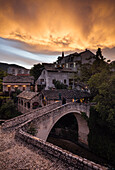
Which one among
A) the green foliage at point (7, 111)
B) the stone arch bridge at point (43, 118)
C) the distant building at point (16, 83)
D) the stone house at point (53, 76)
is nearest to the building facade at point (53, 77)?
the stone house at point (53, 76)

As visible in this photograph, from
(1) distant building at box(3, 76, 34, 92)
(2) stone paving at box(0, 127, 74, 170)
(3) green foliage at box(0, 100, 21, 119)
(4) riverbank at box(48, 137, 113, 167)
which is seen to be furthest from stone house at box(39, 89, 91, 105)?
(2) stone paving at box(0, 127, 74, 170)

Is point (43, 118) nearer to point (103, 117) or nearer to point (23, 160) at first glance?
point (23, 160)

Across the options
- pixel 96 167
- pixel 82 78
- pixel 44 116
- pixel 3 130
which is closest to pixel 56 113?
pixel 44 116

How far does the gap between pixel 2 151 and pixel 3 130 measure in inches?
128

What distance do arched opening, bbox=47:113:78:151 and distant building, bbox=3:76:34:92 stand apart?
1572cm

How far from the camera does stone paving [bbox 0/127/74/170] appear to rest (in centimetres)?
436

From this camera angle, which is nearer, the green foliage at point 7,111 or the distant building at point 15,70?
the green foliage at point 7,111

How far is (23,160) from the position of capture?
477 cm

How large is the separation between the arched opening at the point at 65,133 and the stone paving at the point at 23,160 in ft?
40.9

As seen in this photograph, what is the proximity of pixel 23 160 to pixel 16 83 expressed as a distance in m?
25.9

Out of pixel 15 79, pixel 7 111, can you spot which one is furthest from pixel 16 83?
pixel 7 111

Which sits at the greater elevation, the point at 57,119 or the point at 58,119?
the point at 57,119

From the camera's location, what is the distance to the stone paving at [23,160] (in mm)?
4355

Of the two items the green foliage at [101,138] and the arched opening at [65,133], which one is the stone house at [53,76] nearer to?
the arched opening at [65,133]
